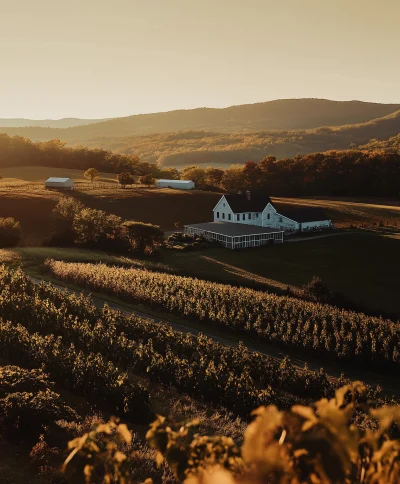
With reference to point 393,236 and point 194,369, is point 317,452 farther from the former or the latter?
point 393,236

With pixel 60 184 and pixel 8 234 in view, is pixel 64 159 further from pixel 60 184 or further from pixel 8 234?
pixel 8 234

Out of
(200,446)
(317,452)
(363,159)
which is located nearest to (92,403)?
(200,446)

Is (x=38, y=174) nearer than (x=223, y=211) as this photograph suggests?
No

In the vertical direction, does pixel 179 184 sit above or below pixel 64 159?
below

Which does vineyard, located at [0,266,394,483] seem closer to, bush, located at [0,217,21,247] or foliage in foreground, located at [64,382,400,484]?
foliage in foreground, located at [64,382,400,484]

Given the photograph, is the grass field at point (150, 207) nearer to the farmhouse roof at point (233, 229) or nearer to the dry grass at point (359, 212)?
the dry grass at point (359, 212)

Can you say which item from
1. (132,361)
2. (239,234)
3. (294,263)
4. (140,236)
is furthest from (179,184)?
(132,361)
